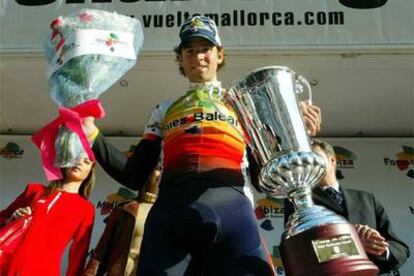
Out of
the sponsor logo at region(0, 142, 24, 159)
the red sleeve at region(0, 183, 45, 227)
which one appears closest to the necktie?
the red sleeve at region(0, 183, 45, 227)

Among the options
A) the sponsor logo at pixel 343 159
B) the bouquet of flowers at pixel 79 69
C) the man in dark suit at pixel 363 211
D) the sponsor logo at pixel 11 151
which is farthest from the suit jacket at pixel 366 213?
the sponsor logo at pixel 11 151

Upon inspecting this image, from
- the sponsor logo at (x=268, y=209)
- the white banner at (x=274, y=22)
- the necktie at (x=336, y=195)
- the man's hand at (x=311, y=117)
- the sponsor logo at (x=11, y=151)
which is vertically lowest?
the sponsor logo at (x=268, y=209)

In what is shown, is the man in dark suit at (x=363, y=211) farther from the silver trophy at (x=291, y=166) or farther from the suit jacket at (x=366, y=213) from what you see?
the silver trophy at (x=291, y=166)

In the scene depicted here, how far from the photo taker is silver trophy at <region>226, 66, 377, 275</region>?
1.05 m

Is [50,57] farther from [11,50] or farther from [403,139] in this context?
[403,139]

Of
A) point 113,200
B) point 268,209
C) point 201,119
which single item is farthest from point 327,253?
point 113,200

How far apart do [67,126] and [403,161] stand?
211 cm

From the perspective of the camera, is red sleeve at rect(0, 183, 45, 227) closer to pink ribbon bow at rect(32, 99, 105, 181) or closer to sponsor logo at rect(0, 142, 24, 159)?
pink ribbon bow at rect(32, 99, 105, 181)

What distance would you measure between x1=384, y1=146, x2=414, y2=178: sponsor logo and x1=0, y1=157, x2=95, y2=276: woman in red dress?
1568 millimetres

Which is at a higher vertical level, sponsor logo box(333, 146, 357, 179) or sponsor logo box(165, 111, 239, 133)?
sponsor logo box(165, 111, 239, 133)

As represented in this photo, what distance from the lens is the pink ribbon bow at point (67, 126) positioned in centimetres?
146

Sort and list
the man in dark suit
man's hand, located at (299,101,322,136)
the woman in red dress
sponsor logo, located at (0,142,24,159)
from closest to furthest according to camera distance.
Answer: man's hand, located at (299,101,322,136)
the man in dark suit
the woman in red dress
sponsor logo, located at (0,142,24,159)

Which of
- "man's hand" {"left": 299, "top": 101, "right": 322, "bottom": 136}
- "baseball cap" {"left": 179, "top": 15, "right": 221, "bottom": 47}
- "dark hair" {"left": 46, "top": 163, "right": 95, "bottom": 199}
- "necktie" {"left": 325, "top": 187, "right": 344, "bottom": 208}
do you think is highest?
"baseball cap" {"left": 179, "top": 15, "right": 221, "bottom": 47}

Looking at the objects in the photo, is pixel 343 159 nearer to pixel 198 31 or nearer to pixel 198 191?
pixel 198 31
